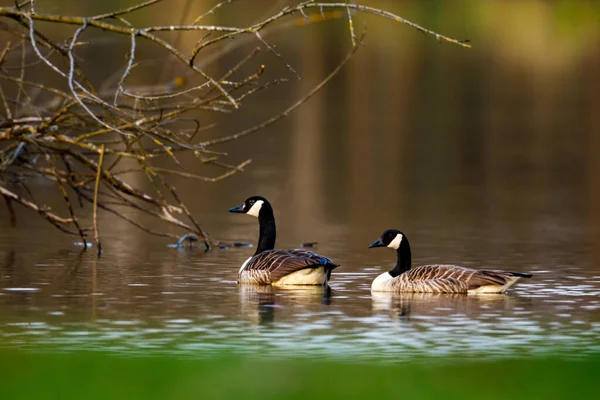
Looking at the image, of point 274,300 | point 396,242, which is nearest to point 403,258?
point 396,242

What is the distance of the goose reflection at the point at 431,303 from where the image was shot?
44.3 ft

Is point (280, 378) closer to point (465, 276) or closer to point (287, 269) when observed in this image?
point (465, 276)

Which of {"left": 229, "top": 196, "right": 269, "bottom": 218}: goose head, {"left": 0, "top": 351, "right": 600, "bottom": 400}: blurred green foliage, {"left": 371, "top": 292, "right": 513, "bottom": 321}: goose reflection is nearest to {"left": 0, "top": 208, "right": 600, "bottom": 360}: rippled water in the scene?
{"left": 371, "top": 292, "right": 513, "bottom": 321}: goose reflection

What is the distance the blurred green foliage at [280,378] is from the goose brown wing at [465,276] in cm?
418

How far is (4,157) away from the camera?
18453mm

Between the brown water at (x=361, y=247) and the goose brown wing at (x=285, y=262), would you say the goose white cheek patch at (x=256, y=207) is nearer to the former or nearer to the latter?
the brown water at (x=361, y=247)

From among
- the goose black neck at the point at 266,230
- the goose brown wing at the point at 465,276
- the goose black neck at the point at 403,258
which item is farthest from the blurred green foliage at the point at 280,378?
the goose black neck at the point at 266,230

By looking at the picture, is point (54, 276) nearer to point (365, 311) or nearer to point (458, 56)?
point (365, 311)

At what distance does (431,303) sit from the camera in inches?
562

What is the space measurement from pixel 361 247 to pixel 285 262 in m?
4.06

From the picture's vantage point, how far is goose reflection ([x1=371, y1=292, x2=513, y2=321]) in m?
13.5

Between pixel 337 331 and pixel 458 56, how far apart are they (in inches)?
2446

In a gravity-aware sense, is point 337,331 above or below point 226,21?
below

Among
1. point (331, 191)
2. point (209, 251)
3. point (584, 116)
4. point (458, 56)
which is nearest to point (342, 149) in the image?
point (331, 191)
